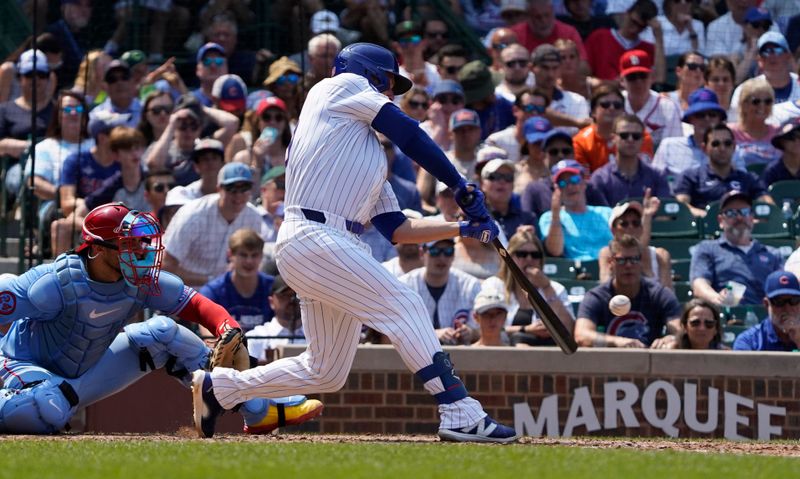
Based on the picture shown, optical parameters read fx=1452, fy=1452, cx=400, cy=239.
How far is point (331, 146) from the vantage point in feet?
20.1

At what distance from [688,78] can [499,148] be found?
2.20 meters

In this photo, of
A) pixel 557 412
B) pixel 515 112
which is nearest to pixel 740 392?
pixel 557 412

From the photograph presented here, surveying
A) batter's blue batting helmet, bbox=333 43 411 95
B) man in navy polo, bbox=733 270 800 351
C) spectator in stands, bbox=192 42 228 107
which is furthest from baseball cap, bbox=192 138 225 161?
batter's blue batting helmet, bbox=333 43 411 95

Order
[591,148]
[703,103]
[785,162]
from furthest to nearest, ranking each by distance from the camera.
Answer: [703,103]
[591,148]
[785,162]

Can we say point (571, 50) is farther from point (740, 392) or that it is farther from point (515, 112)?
point (740, 392)

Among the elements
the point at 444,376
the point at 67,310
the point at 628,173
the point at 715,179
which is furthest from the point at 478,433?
the point at 715,179

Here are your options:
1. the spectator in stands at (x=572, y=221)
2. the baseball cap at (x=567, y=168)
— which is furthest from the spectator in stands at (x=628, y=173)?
the baseball cap at (x=567, y=168)

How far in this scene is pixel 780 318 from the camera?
8.94 meters

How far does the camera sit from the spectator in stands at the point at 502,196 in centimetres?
1029

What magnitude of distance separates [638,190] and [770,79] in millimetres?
2125

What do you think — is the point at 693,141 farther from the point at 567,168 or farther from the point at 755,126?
the point at 567,168

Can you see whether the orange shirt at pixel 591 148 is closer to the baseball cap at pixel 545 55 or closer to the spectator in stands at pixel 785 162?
the baseball cap at pixel 545 55

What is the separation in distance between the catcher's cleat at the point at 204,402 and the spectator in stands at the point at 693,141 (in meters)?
5.60

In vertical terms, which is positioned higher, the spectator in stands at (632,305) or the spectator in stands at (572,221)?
the spectator in stands at (572,221)
